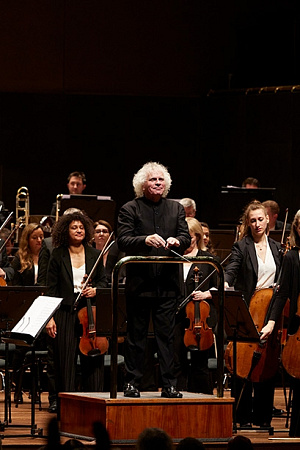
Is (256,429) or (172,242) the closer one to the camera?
(172,242)

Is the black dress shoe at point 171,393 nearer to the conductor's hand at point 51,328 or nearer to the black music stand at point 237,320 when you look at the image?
the black music stand at point 237,320

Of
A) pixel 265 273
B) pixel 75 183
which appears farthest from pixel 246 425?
pixel 75 183

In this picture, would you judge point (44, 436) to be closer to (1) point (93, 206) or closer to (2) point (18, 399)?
(2) point (18, 399)

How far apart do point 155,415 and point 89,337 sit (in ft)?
4.49

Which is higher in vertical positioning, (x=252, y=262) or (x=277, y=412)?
(x=252, y=262)

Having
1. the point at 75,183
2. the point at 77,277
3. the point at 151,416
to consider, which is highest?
the point at 75,183

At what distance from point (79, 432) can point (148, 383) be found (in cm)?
176

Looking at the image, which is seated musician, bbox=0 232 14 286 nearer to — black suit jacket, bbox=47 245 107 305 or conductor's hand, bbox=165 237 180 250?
black suit jacket, bbox=47 245 107 305

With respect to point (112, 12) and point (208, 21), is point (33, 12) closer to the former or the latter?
point (112, 12)

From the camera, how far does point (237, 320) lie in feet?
18.7

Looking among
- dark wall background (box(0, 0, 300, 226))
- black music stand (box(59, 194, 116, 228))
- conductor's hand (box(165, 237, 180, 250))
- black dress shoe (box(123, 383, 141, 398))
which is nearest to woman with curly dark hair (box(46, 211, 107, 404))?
black dress shoe (box(123, 383, 141, 398))

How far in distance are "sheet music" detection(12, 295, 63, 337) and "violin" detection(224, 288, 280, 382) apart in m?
1.24

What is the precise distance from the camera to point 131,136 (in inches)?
492

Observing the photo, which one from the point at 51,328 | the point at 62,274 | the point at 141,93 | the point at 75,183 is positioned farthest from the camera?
the point at 141,93
